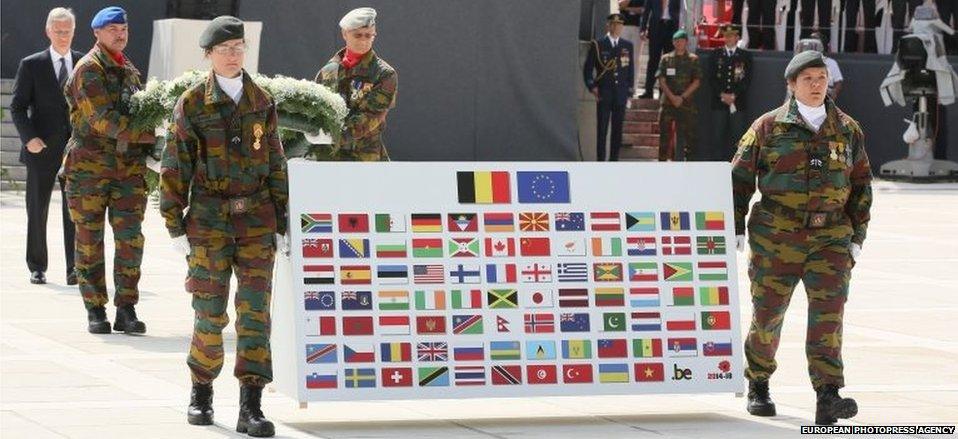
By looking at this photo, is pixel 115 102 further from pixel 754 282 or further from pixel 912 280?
pixel 912 280

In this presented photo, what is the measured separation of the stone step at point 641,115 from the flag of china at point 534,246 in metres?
20.4

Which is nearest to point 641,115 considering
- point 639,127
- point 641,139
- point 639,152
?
point 639,127

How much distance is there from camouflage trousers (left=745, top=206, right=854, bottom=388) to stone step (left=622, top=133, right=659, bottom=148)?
1989 centimetres

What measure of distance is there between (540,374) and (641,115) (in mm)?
20715

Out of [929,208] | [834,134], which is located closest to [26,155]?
[834,134]

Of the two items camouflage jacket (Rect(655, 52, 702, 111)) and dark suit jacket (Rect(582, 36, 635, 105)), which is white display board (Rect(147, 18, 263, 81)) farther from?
camouflage jacket (Rect(655, 52, 702, 111))

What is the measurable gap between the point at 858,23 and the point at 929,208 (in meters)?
5.88

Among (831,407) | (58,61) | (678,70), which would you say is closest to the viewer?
(831,407)

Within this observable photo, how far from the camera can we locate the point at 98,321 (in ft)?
41.6

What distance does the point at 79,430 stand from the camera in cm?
914

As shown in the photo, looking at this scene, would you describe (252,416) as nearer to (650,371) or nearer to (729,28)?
(650,371)

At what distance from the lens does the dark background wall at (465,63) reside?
26.8m

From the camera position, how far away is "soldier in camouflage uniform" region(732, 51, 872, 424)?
31.1 ft

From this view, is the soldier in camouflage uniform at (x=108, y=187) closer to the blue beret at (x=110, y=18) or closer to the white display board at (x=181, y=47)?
the blue beret at (x=110, y=18)
